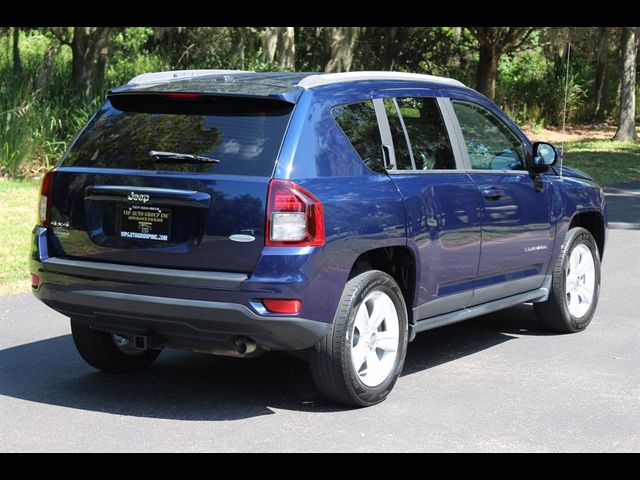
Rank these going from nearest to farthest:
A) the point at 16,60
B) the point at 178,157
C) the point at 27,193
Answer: the point at 178,157 < the point at 27,193 < the point at 16,60

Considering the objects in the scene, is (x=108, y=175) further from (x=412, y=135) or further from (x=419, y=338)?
(x=419, y=338)

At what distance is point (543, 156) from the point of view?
7.41 metres

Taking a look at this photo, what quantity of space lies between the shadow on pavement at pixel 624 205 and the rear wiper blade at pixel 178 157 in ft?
29.3

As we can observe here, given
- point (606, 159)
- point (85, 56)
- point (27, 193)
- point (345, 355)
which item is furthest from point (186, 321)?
point (606, 159)

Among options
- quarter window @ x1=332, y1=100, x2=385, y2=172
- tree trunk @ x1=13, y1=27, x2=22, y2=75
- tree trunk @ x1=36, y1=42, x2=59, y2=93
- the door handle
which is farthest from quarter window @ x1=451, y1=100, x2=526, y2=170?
tree trunk @ x1=13, y1=27, x2=22, y2=75

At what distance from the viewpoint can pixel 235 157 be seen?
5.56 m

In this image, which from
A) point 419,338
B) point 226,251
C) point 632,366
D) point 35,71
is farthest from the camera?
point 35,71

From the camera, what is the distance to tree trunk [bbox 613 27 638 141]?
89.2 ft

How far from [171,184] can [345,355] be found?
1251 mm

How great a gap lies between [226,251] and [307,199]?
1.56ft

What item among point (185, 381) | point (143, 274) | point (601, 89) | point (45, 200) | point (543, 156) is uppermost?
point (601, 89)

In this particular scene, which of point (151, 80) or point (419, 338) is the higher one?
point (151, 80)

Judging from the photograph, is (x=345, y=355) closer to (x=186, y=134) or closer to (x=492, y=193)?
(x=186, y=134)
